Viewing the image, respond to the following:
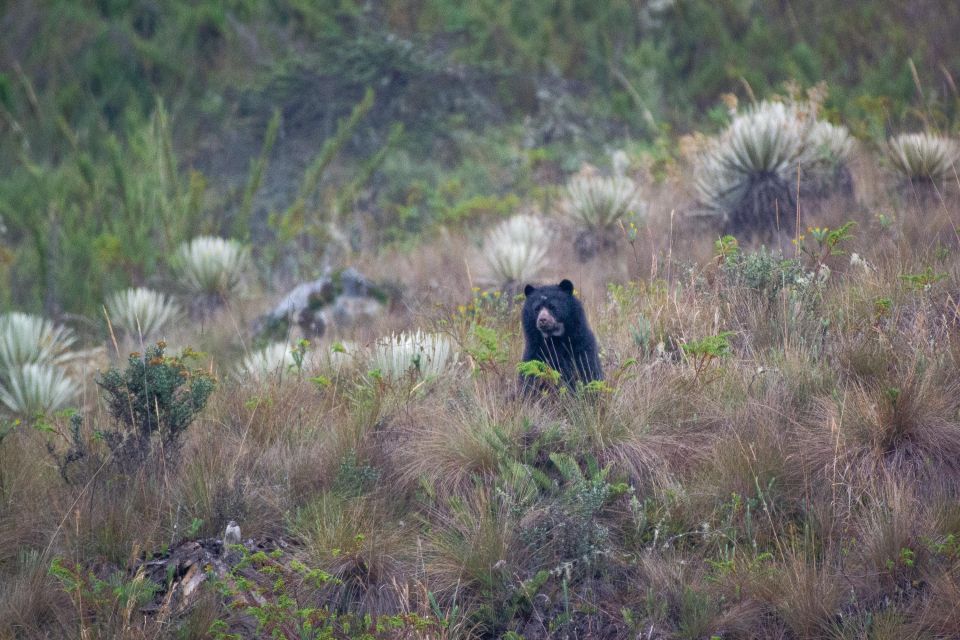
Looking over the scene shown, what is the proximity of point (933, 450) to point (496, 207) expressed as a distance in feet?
31.5

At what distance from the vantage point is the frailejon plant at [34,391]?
8.34m

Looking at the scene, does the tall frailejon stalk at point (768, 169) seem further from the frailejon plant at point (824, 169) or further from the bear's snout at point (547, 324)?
the bear's snout at point (547, 324)

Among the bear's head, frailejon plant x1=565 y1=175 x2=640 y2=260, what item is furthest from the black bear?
frailejon plant x1=565 y1=175 x2=640 y2=260

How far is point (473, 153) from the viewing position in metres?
17.9

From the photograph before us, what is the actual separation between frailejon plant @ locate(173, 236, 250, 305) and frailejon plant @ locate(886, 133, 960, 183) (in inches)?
314

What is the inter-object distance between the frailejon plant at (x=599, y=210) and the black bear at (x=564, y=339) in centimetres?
493

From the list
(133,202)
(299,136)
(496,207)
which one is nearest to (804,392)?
(496,207)

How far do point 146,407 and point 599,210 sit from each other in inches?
262

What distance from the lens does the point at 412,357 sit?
6.73 metres

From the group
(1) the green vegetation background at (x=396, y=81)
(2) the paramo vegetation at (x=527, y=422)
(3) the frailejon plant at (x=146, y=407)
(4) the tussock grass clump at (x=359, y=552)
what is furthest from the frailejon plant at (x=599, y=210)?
(4) the tussock grass clump at (x=359, y=552)

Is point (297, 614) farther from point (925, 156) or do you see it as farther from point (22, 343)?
point (925, 156)

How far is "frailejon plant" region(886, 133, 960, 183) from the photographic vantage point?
30.6 feet

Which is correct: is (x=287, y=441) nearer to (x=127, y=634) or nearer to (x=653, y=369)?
(x=127, y=634)

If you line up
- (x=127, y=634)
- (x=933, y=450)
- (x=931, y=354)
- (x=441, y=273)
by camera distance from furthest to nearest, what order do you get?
(x=441, y=273) < (x=931, y=354) < (x=933, y=450) < (x=127, y=634)
